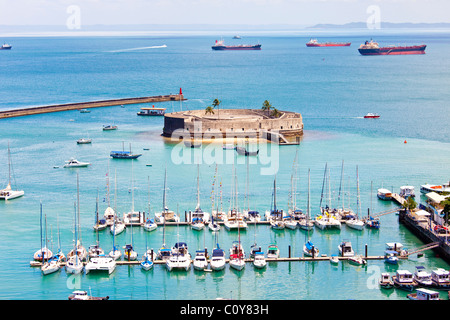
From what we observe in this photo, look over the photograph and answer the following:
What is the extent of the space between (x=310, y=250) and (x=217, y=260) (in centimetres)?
548

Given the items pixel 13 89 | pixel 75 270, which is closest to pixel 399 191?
pixel 75 270

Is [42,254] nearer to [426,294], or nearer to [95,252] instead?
[95,252]

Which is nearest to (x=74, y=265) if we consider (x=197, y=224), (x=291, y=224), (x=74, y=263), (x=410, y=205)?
(x=74, y=263)

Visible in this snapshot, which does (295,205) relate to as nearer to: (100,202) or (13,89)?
(100,202)

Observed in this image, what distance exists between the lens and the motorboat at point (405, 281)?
32125mm

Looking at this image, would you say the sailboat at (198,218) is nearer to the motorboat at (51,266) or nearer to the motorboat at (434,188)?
the motorboat at (51,266)

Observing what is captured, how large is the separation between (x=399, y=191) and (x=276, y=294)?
23413 mm

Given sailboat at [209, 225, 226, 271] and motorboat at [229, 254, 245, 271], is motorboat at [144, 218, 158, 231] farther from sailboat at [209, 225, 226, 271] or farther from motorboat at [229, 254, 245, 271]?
motorboat at [229, 254, 245, 271]

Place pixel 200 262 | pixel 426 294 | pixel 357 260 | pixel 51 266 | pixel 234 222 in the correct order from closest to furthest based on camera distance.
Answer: pixel 426 294 < pixel 51 266 < pixel 200 262 < pixel 357 260 < pixel 234 222

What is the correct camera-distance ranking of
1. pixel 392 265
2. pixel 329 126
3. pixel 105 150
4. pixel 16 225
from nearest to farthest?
pixel 392 265 < pixel 16 225 < pixel 105 150 < pixel 329 126

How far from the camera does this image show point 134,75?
558 ft

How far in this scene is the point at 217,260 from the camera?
3500 cm

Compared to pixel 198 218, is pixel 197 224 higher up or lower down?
lower down

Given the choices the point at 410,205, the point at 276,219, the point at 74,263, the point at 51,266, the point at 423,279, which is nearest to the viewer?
the point at 423,279
